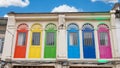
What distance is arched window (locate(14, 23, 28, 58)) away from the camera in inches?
650

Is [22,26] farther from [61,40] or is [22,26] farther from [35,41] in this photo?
[61,40]

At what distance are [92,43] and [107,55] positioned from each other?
1720mm

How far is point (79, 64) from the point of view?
15703 millimetres

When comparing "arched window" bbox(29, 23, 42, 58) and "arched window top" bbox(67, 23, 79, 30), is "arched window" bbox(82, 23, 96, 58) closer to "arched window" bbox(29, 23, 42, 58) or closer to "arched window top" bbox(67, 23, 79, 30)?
"arched window top" bbox(67, 23, 79, 30)

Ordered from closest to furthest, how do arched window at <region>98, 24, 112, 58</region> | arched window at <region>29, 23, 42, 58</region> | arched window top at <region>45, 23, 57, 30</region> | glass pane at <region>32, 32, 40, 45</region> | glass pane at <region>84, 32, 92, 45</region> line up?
arched window at <region>98, 24, 112, 58</region>, arched window at <region>29, 23, 42, 58</region>, glass pane at <region>84, 32, 92, 45</region>, glass pane at <region>32, 32, 40, 45</region>, arched window top at <region>45, 23, 57, 30</region>

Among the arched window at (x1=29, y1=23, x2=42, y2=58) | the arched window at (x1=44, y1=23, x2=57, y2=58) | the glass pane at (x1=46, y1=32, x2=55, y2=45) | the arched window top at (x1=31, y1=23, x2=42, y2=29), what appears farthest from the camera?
the arched window top at (x1=31, y1=23, x2=42, y2=29)

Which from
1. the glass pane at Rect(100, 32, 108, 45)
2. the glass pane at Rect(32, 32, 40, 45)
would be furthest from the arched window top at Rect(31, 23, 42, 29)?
the glass pane at Rect(100, 32, 108, 45)

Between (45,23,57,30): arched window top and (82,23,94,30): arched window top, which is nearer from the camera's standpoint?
(82,23,94,30): arched window top

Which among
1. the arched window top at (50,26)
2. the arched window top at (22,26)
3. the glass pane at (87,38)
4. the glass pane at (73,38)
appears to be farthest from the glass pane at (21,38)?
the glass pane at (87,38)

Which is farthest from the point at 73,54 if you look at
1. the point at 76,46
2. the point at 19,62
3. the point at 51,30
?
the point at 19,62

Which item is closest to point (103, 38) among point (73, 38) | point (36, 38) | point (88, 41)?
point (88, 41)

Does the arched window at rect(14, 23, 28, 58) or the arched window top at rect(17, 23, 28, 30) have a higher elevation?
the arched window top at rect(17, 23, 28, 30)

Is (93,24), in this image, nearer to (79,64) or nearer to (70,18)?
(70,18)

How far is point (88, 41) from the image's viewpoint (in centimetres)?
1678
